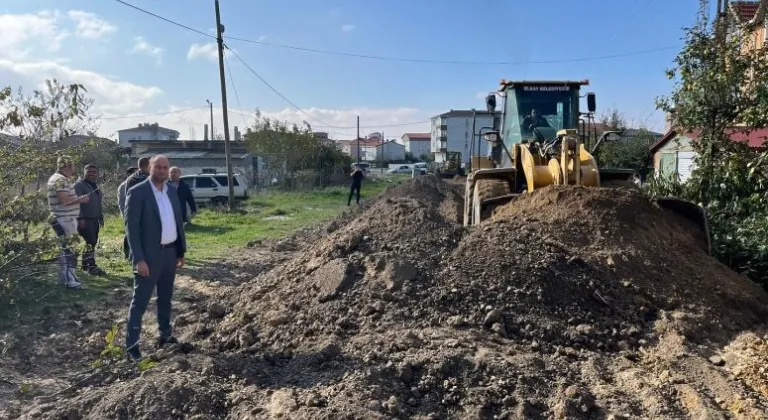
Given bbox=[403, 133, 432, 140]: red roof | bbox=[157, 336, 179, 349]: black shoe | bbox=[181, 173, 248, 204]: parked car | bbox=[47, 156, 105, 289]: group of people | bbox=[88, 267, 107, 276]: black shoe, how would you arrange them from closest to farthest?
1. bbox=[157, 336, 179, 349]: black shoe
2. bbox=[47, 156, 105, 289]: group of people
3. bbox=[88, 267, 107, 276]: black shoe
4. bbox=[181, 173, 248, 204]: parked car
5. bbox=[403, 133, 432, 140]: red roof

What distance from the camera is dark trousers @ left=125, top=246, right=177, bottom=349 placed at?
15.6 feet

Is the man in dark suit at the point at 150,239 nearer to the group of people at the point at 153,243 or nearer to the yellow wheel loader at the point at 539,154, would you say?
the group of people at the point at 153,243

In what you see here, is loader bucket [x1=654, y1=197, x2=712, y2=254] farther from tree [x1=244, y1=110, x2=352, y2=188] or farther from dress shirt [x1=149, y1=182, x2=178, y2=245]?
tree [x1=244, y1=110, x2=352, y2=188]

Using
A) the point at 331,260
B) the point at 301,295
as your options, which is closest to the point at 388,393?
the point at 301,295

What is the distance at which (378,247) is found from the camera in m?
5.97

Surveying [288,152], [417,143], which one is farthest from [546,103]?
[417,143]

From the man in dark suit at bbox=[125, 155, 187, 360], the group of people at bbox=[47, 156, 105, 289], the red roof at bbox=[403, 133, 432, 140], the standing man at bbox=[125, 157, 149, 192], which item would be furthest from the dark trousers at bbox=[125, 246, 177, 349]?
the red roof at bbox=[403, 133, 432, 140]

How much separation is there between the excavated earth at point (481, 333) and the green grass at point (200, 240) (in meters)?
1.14

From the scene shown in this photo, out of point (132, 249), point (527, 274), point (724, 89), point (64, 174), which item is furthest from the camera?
point (724, 89)

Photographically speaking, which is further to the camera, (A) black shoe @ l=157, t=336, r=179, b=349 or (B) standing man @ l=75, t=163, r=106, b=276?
(B) standing man @ l=75, t=163, r=106, b=276

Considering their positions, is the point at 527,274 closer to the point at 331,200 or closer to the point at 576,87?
Answer: the point at 576,87

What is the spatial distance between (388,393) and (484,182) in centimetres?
493

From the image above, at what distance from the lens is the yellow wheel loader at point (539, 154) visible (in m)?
7.32

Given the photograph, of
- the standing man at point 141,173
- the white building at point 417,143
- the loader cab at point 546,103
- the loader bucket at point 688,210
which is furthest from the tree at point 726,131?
the white building at point 417,143
